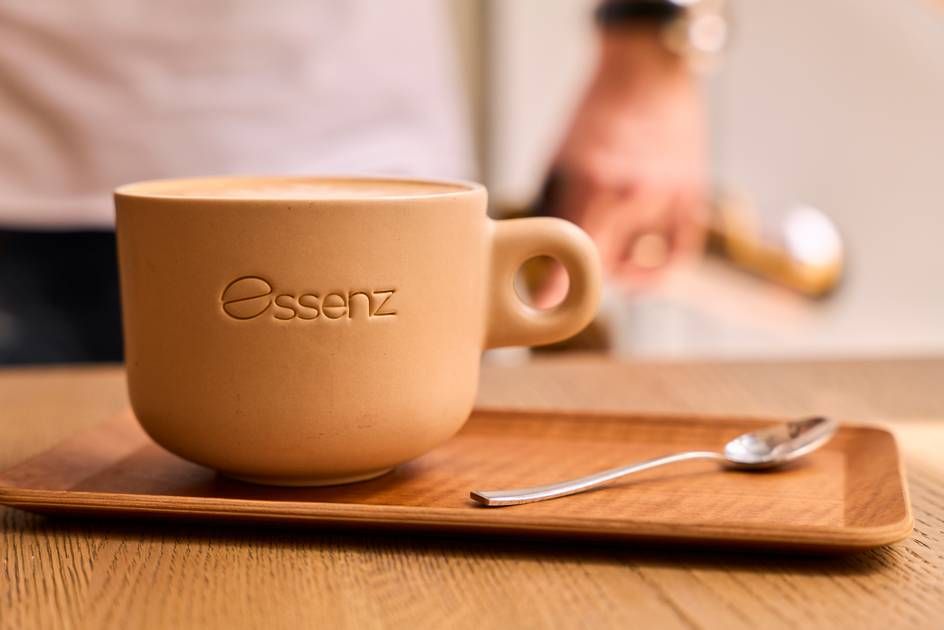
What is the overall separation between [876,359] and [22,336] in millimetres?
622

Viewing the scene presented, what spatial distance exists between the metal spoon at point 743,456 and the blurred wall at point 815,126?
4.85 feet

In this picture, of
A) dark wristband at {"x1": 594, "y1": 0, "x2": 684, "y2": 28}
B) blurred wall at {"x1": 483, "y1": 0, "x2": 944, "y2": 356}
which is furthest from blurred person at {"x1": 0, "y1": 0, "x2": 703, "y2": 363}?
blurred wall at {"x1": 483, "y1": 0, "x2": 944, "y2": 356}

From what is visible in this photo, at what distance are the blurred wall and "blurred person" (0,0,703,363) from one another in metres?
1.01

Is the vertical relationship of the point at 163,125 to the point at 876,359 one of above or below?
above

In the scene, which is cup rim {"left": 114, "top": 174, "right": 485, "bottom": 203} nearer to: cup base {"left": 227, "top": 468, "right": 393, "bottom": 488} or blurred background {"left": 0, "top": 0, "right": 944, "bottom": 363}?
cup base {"left": 227, "top": 468, "right": 393, "bottom": 488}

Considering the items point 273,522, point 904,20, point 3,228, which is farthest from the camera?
point 904,20

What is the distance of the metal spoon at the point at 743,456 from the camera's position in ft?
1.29

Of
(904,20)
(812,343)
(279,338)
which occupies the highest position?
(904,20)

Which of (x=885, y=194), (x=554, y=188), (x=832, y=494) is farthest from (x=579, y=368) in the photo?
(x=885, y=194)

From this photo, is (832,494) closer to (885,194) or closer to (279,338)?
(279,338)

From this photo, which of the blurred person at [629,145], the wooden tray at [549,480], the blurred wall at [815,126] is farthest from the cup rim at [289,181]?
the blurred wall at [815,126]

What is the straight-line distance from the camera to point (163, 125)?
831 mm

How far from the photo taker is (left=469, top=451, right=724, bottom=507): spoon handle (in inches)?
15.2

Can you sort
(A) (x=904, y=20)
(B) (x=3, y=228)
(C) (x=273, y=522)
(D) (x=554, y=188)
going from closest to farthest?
(C) (x=273, y=522)
(B) (x=3, y=228)
(D) (x=554, y=188)
(A) (x=904, y=20)
